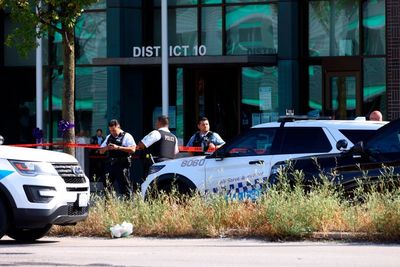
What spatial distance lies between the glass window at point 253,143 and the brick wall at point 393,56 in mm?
9130

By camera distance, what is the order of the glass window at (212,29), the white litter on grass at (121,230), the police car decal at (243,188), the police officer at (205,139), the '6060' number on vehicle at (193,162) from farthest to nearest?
1. the glass window at (212,29)
2. the police officer at (205,139)
3. the '6060' number on vehicle at (193,162)
4. the police car decal at (243,188)
5. the white litter on grass at (121,230)

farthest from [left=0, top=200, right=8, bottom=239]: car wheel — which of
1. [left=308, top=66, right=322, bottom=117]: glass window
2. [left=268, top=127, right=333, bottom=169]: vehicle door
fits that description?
[left=308, top=66, right=322, bottom=117]: glass window

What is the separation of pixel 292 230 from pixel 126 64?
14.3m

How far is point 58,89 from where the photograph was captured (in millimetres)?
30641

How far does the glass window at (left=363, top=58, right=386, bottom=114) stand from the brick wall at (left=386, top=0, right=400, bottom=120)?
15.5 inches

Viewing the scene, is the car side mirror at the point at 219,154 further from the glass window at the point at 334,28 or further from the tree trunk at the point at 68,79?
the glass window at the point at 334,28

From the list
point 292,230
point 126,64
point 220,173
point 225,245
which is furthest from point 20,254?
point 126,64

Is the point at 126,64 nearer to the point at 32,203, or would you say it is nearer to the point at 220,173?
the point at 220,173

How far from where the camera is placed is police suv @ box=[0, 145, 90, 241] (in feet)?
47.3

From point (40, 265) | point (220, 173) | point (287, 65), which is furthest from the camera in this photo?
point (287, 65)

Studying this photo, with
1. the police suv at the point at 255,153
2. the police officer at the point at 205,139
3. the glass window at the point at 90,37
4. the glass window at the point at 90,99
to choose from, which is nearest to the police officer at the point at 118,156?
the police officer at the point at 205,139

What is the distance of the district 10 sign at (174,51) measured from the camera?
28.8 meters

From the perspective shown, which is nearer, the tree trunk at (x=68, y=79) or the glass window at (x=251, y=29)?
the tree trunk at (x=68, y=79)

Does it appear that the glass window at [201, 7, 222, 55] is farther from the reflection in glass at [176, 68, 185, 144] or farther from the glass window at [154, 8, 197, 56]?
the reflection in glass at [176, 68, 185, 144]
